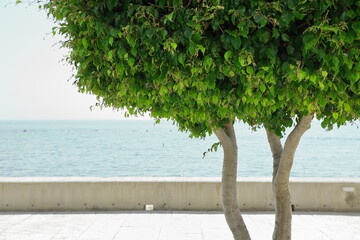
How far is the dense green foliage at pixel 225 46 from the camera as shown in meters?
2.73

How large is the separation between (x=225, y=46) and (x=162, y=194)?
23.5 feet

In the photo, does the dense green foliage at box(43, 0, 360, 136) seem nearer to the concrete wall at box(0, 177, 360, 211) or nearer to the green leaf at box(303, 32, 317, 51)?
the green leaf at box(303, 32, 317, 51)

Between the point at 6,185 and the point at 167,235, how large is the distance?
4.31 m

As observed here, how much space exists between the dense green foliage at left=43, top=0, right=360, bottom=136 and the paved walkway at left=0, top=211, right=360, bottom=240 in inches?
195

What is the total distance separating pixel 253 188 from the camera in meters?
9.52

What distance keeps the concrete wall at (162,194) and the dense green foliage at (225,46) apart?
629 cm

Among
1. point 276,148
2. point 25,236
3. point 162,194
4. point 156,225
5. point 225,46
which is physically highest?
point 225,46

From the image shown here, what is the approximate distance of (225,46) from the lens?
2.84m

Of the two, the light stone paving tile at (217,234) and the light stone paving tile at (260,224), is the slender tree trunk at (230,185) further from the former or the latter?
the light stone paving tile at (260,224)

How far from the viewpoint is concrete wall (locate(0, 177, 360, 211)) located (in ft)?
31.2

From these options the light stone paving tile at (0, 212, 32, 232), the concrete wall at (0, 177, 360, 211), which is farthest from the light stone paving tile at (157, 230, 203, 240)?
the light stone paving tile at (0, 212, 32, 232)

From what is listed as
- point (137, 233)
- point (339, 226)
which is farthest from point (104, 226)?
point (339, 226)

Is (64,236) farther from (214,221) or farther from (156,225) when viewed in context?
(214,221)

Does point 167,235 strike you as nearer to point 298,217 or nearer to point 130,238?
point 130,238
